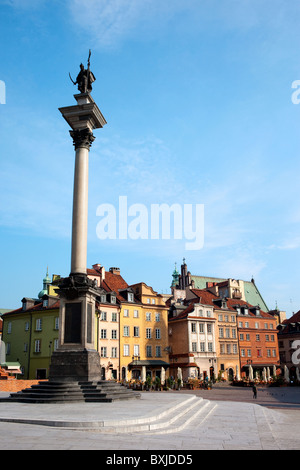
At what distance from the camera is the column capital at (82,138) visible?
81.6 feet

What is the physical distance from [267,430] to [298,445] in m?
2.84

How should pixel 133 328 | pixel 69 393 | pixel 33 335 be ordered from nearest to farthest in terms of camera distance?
pixel 69 393 → pixel 33 335 → pixel 133 328

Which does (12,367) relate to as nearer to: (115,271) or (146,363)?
(146,363)

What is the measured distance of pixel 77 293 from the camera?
22047mm

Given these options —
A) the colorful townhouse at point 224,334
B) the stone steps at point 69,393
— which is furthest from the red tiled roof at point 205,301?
the stone steps at point 69,393

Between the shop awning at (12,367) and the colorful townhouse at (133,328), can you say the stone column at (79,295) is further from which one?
the colorful townhouse at (133,328)

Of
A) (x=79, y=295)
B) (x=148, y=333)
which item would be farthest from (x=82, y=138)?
(x=148, y=333)

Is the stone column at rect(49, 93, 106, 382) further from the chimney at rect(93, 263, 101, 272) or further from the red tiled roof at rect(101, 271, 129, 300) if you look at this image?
the chimney at rect(93, 263, 101, 272)

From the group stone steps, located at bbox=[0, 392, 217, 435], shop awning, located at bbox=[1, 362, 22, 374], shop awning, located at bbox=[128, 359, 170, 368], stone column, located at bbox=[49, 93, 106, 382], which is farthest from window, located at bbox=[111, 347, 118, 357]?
stone steps, located at bbox=[0, 392, 217, 435]

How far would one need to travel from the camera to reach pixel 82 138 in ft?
81.7

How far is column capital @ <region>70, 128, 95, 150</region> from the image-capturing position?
979 inches

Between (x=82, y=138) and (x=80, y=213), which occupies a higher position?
(x=82, y=138)
